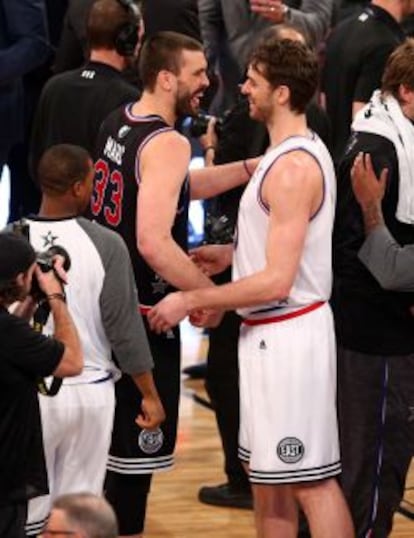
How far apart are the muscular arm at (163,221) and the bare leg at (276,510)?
0.76 meters

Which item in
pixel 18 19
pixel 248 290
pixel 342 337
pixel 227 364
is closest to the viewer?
pixel 248 290


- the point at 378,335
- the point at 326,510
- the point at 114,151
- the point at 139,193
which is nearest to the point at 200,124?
the point at 114,151

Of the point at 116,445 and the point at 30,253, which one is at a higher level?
the point at 30,253

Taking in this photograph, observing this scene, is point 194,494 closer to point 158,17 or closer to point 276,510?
point 276,510

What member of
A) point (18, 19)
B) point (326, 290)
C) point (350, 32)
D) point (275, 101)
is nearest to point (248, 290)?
point (326, 290)

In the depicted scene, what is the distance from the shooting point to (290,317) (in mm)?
5777

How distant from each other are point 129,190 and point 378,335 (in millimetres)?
1044

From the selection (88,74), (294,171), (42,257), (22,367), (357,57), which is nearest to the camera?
(22,367)

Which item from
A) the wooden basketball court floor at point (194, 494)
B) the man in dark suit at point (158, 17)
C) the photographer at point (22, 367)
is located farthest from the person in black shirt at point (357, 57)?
the photographer at point (22, 367)

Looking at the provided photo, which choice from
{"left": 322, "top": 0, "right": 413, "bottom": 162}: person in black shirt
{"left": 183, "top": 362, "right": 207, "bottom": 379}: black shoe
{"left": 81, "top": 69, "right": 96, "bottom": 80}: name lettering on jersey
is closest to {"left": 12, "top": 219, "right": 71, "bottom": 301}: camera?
{"left": 81, "top": 69, "right": 96, "bottom": 80}: name lettering on jersey

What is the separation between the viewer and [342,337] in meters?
6.09

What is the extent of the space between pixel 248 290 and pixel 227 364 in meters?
1.66

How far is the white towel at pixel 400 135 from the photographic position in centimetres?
595

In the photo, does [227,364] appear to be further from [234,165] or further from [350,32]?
[350,32]
